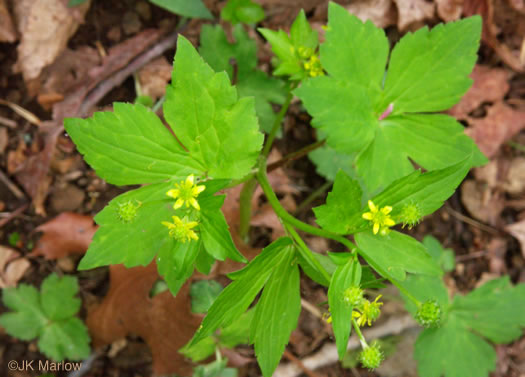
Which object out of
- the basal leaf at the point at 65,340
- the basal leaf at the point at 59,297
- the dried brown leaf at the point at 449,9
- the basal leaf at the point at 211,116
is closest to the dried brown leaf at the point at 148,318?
the basal leaf at the point at 65,340

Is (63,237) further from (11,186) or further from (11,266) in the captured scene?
(11,186)

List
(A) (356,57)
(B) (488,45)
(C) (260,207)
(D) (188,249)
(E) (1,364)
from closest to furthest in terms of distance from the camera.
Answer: (D) (188,249)
(A) (356,57)
(E) (1,364)
(C) (260,207)
(B) (488,45)

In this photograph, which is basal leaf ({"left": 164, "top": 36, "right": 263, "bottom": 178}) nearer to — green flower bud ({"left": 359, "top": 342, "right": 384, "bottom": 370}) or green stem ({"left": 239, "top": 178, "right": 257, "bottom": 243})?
green stem ({"left": 239, "top": 178, "right": 257, "bottom": 243})

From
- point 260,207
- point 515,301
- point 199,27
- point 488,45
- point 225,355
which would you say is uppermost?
point 199,27

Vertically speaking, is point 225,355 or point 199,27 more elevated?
point 199,27

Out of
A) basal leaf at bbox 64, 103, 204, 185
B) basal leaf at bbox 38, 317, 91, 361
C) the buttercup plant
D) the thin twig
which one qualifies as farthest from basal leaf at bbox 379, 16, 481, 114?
basal leaf at bbox 38, 317, 91, 361

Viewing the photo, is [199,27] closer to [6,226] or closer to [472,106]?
[6,226]

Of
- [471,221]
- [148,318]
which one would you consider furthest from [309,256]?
[471,221]

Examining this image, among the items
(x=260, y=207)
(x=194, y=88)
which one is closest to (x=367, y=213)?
(x=194, y=88)
